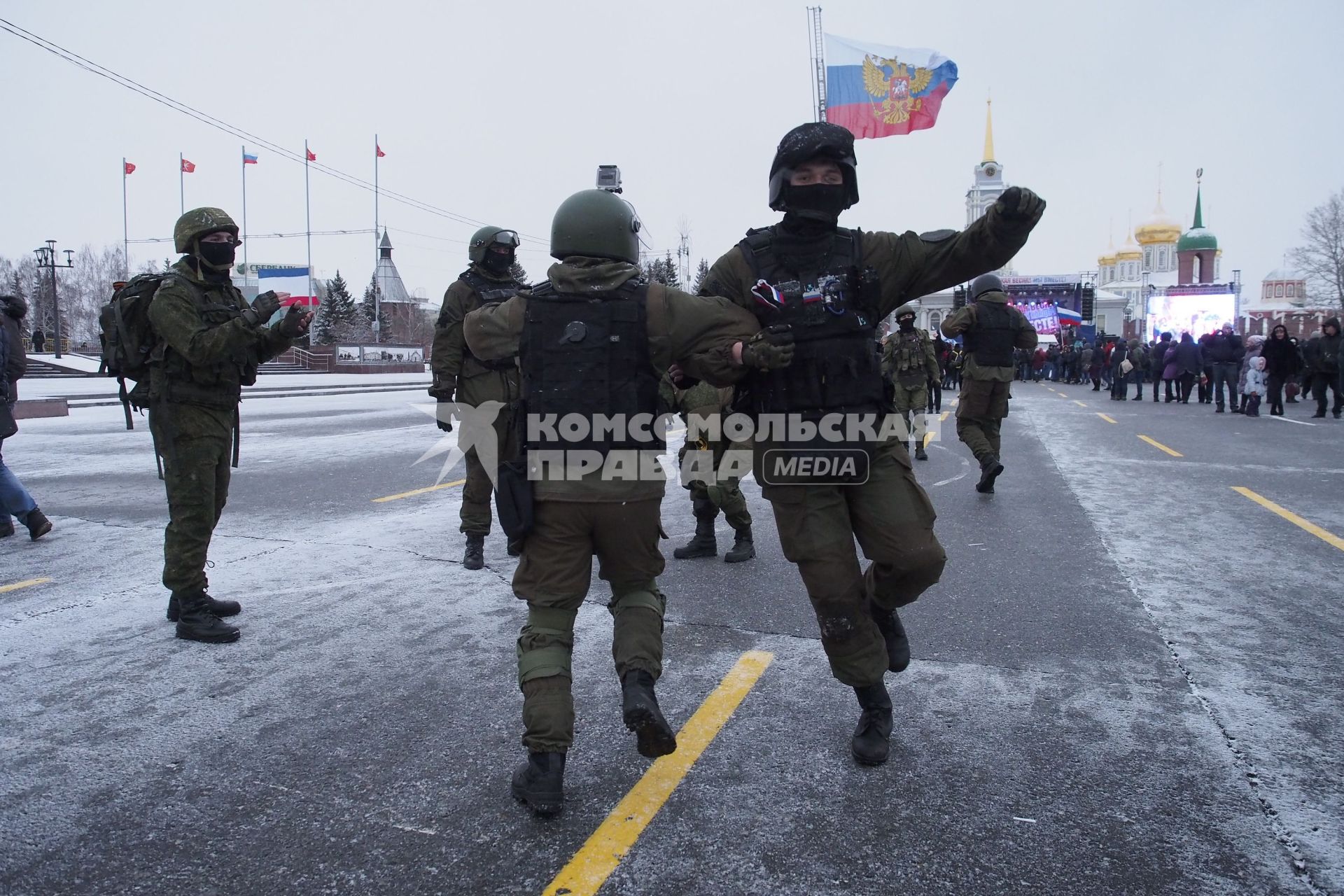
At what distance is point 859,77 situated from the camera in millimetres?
20406

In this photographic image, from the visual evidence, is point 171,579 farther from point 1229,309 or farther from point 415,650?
point 1229,309

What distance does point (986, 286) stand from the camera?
7781mm

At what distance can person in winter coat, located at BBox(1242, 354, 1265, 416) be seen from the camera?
16.6m

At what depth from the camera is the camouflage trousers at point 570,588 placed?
2641 millimetres

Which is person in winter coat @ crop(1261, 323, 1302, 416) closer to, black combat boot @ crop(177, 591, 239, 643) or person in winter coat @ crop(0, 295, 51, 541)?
black combat boot @ crop(177, 591, 239, 643)

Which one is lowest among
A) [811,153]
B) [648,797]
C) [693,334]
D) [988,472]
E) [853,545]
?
[648,797]

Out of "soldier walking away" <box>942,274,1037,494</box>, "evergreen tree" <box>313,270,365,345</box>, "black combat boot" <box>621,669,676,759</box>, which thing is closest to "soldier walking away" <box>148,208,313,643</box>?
"black combat boot" <box>621,669,676,759</box>

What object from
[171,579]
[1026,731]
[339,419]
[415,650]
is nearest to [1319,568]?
[1026,731]

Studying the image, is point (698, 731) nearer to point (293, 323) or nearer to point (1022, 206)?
point (1022, 206)

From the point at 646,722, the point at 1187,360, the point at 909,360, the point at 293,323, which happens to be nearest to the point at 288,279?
the point at 1187,360

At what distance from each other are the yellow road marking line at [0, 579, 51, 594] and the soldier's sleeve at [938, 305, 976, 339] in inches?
259

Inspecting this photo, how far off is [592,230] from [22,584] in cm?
434

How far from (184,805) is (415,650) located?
1.37 meters

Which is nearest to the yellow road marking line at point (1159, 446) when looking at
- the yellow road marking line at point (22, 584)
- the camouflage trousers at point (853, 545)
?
the camouflage trousers at point (853, 545)
